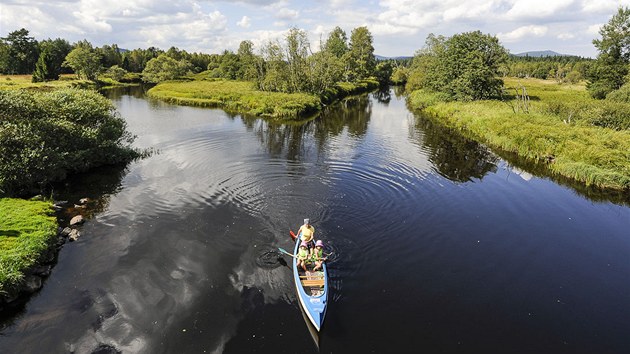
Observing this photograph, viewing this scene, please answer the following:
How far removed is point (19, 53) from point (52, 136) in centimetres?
10672

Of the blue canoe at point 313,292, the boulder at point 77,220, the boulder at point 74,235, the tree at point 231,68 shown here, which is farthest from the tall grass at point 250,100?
the blue canoe at point 313,292

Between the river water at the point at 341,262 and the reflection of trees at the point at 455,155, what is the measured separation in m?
0.47

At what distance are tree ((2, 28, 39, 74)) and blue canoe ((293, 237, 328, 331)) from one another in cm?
12655

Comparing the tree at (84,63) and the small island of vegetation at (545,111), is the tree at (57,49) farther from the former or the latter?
the small island of vegetation at (545,111)

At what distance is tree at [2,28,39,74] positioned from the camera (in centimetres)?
10400

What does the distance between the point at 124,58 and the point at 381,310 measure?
155313mm

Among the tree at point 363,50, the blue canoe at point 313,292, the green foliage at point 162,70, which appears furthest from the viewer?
the tree at point 363,50

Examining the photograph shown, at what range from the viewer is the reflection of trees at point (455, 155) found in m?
35.8

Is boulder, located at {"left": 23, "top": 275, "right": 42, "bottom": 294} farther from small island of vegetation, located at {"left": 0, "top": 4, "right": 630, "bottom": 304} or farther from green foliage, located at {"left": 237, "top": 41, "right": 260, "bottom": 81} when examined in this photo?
green foliage, located at {"left": 237, "top": 41, "right": 260, "bottom": 81}

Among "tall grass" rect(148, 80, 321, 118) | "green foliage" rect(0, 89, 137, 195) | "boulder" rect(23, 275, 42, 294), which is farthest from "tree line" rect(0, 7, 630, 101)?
"boulder" rect(23, 275, 42, 294)

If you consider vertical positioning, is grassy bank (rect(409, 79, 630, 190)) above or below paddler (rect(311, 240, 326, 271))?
above

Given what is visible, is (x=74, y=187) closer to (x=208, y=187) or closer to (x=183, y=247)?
(x=208, y=187)

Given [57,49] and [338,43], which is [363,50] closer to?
[338,43]

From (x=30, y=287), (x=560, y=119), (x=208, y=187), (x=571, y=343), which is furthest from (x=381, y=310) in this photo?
(x=560, y=119)
